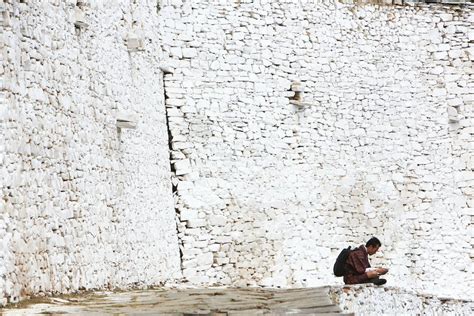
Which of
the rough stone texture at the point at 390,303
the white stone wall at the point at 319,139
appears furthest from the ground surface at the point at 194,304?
the white stone wall at the point at 319,139

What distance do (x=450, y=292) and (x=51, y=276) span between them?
428 inches

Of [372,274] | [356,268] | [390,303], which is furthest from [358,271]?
[390,303]

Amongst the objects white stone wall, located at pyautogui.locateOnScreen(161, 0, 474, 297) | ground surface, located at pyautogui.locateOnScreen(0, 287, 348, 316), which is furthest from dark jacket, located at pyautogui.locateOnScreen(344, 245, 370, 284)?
white stone wall, located at pyautogui.locateOnScreen(161, 0, 474, 297)

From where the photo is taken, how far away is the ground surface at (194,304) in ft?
28.9

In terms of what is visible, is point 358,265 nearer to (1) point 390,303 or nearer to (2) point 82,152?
(1) point 390,303

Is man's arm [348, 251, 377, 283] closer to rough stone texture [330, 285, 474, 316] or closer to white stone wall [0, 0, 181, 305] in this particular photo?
rough stone texture [330, 285, 474, 316]

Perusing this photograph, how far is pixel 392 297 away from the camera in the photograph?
10938 millimetres

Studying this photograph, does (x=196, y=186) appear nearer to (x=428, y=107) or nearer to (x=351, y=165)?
(x=351, y=165)

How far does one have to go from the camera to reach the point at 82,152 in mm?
11992

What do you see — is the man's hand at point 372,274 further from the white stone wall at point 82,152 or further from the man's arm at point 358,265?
the white stone wall at point 82,152

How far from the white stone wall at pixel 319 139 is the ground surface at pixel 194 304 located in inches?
205

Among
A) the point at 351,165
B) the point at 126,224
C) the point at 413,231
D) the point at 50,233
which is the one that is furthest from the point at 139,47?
the point at 413,231

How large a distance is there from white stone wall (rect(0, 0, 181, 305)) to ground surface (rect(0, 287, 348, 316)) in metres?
0.40

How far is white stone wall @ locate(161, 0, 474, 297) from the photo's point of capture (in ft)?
54.3
